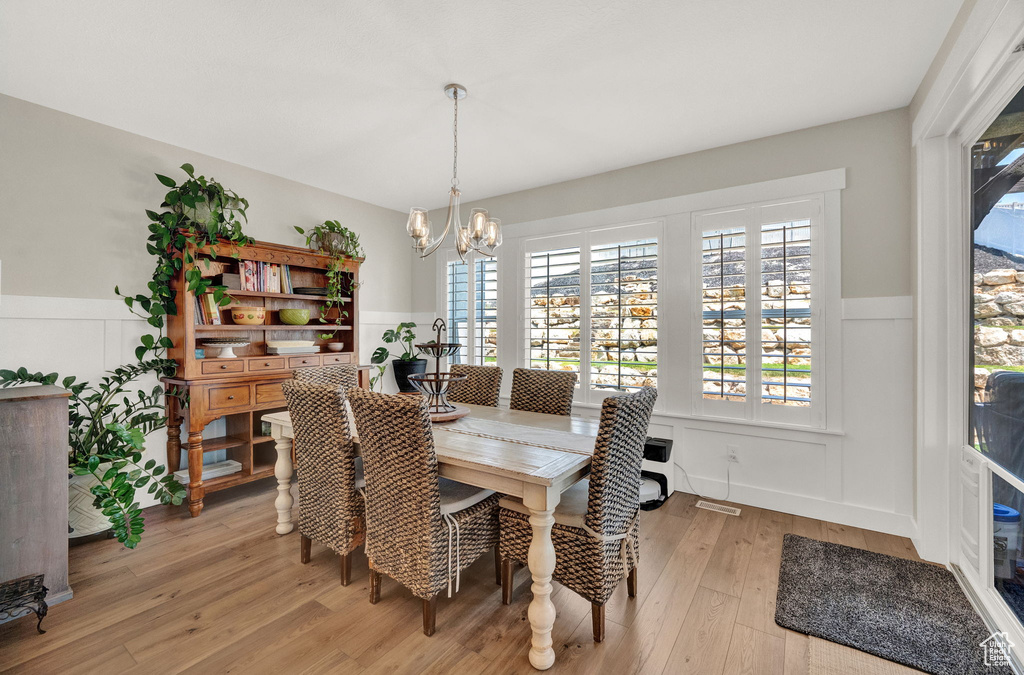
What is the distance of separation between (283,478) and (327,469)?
0.74m

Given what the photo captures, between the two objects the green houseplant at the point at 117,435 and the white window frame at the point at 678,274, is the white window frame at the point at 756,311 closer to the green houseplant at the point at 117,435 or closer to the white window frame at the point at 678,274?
the white window frame at the point at 678,274

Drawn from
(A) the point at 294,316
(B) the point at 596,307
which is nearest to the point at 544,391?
(B) the point at 596,307

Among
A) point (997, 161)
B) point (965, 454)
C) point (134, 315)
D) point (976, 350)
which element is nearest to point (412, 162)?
point (134, 315)

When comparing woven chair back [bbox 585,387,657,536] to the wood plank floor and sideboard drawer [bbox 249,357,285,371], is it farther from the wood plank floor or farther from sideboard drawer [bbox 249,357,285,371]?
sideboard drawer [bbox 249,357,285,371]

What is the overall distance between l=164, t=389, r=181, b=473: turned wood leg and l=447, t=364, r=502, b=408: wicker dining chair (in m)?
1.93

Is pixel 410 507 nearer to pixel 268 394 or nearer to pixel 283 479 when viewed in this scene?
pixel 283 479

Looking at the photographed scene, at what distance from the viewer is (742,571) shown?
219cm

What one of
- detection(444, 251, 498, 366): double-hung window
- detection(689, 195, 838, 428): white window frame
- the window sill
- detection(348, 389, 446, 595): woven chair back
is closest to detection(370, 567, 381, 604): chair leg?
detection(348, 389, 446, 595): woven chair back

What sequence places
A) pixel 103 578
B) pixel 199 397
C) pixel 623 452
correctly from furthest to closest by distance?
pixel 199 397, pixel 103 578, pixel 623 452

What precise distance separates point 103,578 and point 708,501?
11.7 feet

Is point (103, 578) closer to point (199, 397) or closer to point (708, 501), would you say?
point (199, 397)

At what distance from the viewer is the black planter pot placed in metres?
4.46

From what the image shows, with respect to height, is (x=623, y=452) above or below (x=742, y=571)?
above

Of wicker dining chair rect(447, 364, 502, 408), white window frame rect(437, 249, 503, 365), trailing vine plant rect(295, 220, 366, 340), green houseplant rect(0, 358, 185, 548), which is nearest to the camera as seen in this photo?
green houseplant rect(0, 358, 185, 548)
